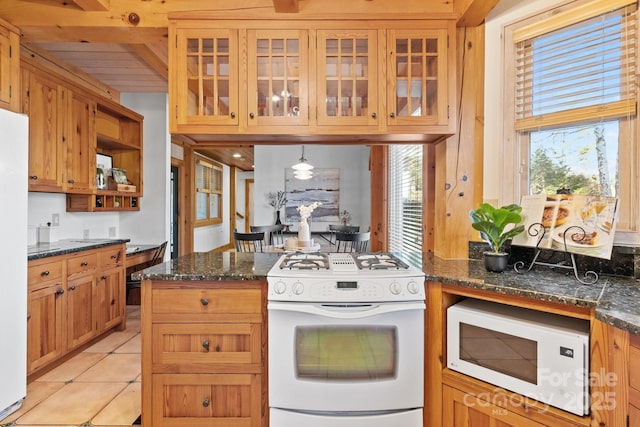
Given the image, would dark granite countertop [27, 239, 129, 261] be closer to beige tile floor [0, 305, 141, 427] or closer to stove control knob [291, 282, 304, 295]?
beige tile floor [0, 305, 141, 427]

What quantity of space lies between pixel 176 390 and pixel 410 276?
132 centimetres

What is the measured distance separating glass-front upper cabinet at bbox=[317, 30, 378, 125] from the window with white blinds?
3.40 feet

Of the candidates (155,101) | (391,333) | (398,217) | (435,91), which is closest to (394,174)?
(398,217)

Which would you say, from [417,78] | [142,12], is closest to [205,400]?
[417,78]

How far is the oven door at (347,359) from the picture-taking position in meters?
1.59

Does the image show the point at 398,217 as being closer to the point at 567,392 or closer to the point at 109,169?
the point at 567,392

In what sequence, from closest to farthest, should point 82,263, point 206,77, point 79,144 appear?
point 206,77
point 82,263
point 79,144

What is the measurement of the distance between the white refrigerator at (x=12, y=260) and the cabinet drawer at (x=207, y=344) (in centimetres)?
97

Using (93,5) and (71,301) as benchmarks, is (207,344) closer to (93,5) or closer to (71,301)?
(71,301)

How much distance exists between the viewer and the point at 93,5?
1963mm

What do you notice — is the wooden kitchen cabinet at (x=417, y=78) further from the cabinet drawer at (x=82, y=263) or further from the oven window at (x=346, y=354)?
the cabinet drawer at (x=82, y=263)

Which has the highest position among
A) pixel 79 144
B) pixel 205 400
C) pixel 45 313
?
pixel 79 144

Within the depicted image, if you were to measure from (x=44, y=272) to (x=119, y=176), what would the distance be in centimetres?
165

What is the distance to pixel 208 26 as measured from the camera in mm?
1925
